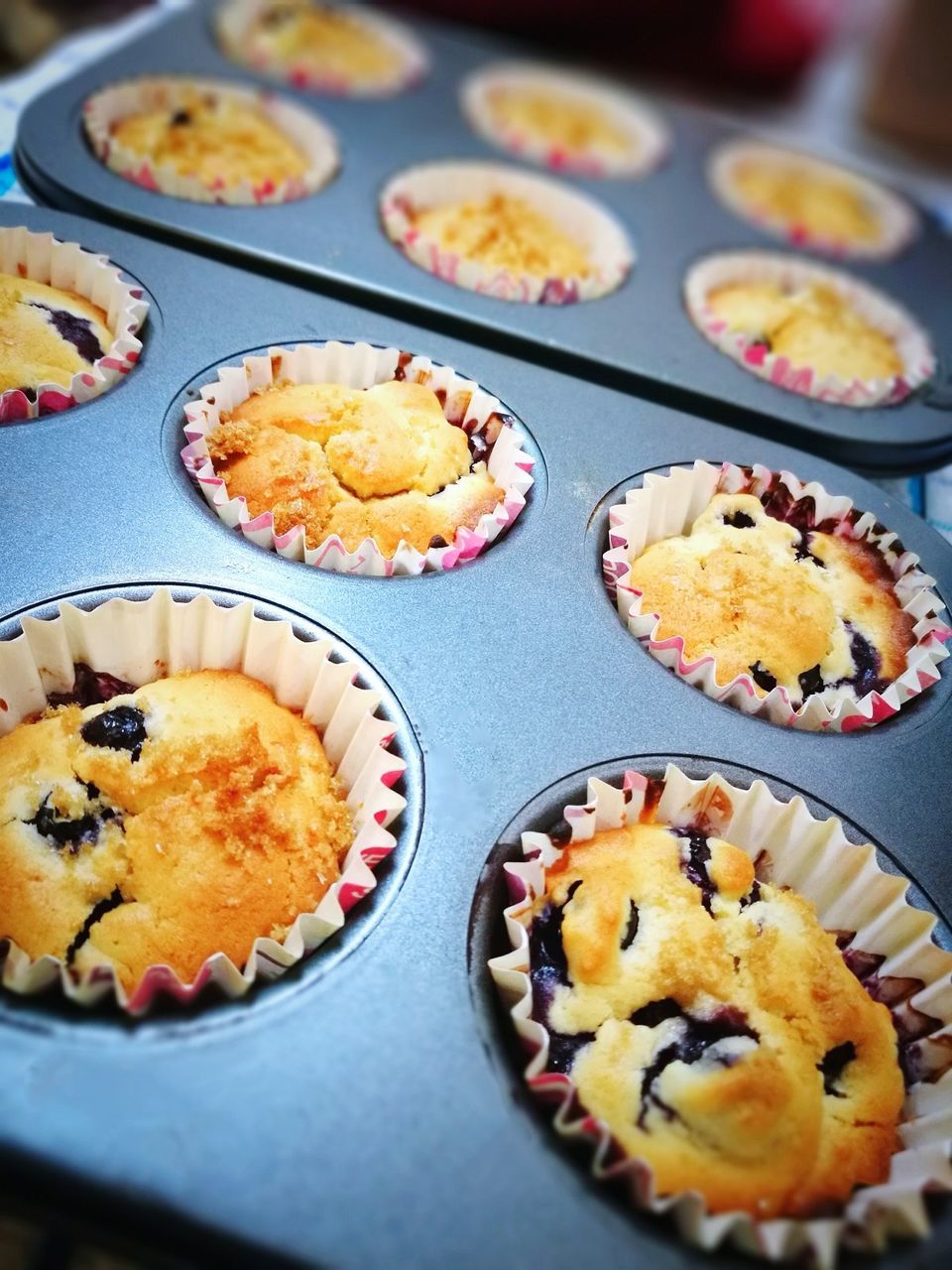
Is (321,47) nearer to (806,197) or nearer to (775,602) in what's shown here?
(806,197)

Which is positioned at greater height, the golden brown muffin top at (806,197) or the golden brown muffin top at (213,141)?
the golden brown muffin top at (806,197)

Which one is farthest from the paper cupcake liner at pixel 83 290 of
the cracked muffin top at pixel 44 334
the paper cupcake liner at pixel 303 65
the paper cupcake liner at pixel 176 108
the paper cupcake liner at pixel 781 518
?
the paper cupcake liner at pixel 303 65

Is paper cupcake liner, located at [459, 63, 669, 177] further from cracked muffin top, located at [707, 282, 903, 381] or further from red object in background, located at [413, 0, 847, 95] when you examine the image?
red object in background, located at [413, 0, 847, 95]

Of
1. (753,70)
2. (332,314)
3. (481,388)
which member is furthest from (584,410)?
(753,70)

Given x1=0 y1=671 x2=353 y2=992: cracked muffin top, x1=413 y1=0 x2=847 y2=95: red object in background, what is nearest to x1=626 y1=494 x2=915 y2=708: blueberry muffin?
x1=0 y1=671 x2=353 y2=992: cracked muffin top

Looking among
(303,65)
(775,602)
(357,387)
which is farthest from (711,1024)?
(303,65)

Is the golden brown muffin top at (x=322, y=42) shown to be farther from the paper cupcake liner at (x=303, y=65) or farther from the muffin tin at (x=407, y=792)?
the muffin tin at (x=407, y=792)
